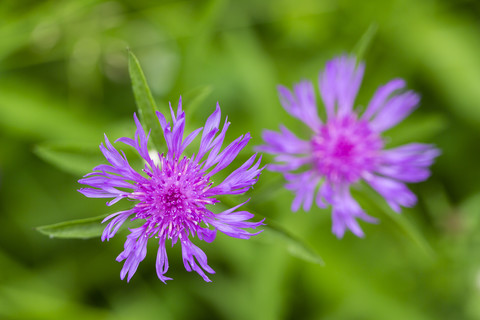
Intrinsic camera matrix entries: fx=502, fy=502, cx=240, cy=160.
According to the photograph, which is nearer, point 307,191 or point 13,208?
point 307,191

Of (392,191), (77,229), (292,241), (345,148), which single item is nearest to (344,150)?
(345,148)

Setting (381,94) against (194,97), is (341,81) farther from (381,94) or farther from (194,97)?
(194,97)

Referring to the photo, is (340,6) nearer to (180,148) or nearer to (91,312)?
(180,148)

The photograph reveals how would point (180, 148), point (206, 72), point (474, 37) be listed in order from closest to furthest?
1. point (180, 148)
2. point (206, 72)
3. point (474, 37)

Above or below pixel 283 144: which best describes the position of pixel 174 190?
below

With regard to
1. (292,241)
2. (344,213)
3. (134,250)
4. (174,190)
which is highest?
(344,213)

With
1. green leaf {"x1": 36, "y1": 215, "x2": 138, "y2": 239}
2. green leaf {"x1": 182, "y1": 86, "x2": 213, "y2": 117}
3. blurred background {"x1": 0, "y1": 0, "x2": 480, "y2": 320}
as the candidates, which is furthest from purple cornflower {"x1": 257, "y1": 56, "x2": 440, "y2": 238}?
green leaf {"x1": 36, "y1": 215, "x2": 138, "y2": 239}

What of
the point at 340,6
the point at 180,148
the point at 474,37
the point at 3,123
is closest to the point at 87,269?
the point at 3,123

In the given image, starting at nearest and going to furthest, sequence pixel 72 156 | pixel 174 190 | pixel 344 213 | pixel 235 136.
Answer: pixel 174 190
pixel 72 156
pixel 344 213
pixel 235 136
